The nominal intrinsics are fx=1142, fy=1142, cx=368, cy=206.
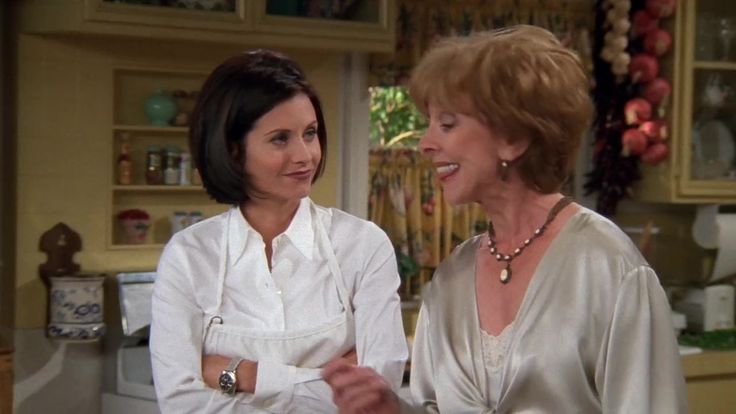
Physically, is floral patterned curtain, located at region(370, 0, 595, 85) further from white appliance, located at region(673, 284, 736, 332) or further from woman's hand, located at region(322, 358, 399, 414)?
woman's hand, located at region(322, 358, 399, 414)

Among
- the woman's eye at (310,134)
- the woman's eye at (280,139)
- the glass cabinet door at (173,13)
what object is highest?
the glass cabinet door at (173,13)

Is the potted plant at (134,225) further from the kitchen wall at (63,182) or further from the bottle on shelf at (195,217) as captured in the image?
the bottle on shelf at (195,217)

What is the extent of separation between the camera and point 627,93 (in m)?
4.30

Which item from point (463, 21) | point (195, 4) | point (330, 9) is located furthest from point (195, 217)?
point (463, 21)

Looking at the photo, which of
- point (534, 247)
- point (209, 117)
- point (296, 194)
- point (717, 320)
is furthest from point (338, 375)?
point (717, 320)

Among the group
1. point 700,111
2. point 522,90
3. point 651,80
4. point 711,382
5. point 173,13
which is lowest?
point 711,382

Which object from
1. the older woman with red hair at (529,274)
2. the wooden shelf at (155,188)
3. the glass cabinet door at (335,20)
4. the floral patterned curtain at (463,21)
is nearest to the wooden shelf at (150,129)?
the wooden shelf at (155,188)

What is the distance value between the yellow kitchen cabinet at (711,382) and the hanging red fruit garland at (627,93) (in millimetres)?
686

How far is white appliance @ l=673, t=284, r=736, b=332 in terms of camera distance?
4.36 metres

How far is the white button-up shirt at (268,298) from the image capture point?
1.80m

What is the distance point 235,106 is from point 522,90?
579mm

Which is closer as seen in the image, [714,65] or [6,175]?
[6,175]

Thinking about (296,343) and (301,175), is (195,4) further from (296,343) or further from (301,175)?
(296,343)

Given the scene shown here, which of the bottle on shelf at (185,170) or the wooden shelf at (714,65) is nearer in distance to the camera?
the bottle on shelf at (185,170)
